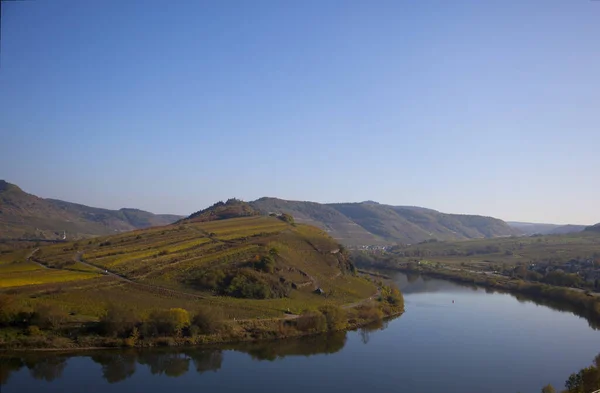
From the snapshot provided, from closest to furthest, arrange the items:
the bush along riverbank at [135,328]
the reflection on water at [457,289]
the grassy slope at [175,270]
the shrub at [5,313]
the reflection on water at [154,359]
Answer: the reflection on water at [154,359] → the bush along riverbank at [135,328] → the shrub at [5,313] → the grassy slope at [175,270] → the reflection on water at [457,289]

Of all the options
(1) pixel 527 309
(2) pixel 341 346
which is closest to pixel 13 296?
(2) pixel 341 346

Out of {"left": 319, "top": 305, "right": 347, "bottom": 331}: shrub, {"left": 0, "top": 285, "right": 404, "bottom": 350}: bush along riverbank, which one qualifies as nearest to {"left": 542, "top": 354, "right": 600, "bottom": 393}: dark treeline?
{"left": 319, "top": 305, "right": 347, "bottom": 331}: shrub

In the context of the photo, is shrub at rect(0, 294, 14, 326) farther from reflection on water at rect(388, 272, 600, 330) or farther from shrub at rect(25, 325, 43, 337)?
reflection on water at rect(388, 272, 600, 330)

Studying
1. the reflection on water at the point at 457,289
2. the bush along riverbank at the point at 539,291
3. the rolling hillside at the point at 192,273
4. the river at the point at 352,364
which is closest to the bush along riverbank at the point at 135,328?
the river at the point at 352,364

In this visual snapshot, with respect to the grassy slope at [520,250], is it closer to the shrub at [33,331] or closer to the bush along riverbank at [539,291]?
the bush along riverbank at [539,291]

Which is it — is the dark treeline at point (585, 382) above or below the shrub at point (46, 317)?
below

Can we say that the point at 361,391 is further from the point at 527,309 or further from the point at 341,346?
the point at 527,309
